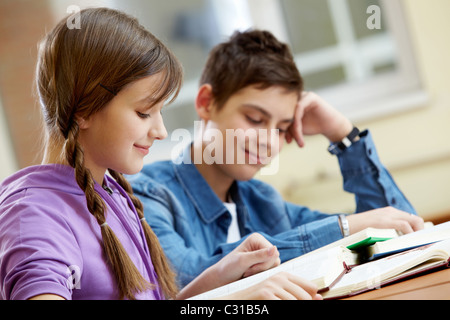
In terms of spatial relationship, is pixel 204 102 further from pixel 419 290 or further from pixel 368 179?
pixel 419 290

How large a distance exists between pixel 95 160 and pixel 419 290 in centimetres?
51

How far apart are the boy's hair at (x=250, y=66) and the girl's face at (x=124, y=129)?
0.53 metres

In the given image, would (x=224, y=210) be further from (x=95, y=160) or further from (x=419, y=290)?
(x=419, y=290)

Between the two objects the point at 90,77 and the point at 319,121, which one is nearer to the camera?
the point at 90,77

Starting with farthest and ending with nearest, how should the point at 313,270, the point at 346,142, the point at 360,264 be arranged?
the point at 346,142 → the point at 360,264 → the point at 313,270

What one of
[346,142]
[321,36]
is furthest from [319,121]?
[321,36]

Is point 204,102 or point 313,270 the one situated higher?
point 204,102

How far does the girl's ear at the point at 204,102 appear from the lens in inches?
56.7

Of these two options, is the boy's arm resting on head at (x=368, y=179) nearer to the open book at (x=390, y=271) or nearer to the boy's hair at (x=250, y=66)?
the boy's hair at (x=250, y=66)

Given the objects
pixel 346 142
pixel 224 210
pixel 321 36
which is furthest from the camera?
pixel 321 36

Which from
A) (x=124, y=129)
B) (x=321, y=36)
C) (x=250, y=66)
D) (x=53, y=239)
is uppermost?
(x=321, y=36)

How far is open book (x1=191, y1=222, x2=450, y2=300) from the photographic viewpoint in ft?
2.29

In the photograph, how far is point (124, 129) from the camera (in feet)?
2.74

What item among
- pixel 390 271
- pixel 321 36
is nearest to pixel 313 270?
pixel 390 271
